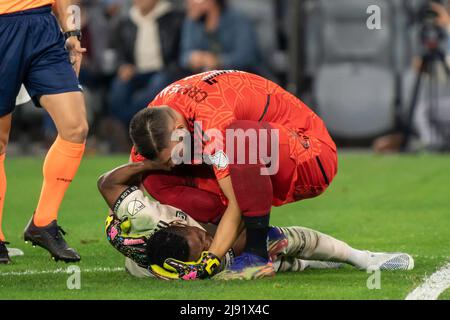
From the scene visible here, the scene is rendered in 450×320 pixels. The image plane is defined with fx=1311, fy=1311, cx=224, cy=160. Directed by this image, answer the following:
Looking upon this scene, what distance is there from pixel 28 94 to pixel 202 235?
1.85m

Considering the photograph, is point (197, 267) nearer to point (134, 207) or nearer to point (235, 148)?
point (134, 207)

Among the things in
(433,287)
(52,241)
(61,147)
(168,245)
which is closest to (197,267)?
(168,245)

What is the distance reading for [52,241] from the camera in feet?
26.8

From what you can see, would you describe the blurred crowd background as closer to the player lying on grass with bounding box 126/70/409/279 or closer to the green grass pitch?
the green grass pitch

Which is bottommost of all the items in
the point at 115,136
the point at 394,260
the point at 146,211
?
the point at 115,136

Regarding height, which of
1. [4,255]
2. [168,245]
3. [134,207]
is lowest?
[4,255]

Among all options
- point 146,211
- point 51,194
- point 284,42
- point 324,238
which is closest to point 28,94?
point 51,194

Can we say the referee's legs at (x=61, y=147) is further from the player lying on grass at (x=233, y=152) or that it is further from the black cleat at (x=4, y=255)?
the player lying on grass at (x=233, y=152)

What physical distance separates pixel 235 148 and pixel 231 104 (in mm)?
326

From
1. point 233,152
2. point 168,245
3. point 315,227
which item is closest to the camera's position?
point 233,152

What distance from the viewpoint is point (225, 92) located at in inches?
283

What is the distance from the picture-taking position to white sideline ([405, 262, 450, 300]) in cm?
662

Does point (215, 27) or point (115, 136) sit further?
point (115, 136)
